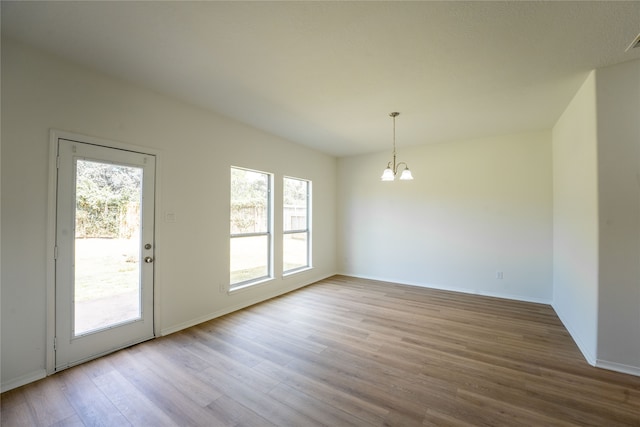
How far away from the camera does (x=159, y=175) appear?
3.10m

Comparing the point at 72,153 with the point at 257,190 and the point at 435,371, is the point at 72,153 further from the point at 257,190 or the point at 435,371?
the point at 435,371

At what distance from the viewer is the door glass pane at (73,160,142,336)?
2547mm

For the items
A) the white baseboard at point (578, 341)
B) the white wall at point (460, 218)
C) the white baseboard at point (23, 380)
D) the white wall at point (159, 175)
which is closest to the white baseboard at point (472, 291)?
the white wall at point (460, 218)

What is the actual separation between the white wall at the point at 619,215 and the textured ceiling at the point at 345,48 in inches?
13.1

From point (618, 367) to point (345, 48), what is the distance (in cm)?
374

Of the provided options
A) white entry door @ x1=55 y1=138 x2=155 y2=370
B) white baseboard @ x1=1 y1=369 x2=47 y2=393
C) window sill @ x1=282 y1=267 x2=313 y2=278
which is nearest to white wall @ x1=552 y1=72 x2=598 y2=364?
window sill @ x1=282 y1=267 x2=313 y2=278

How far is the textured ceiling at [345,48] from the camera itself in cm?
184

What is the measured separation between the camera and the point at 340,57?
236cm

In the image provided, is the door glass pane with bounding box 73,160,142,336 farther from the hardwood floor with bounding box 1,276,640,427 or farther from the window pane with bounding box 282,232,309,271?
the window pane with bounding box 282,232,309,271

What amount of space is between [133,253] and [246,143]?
216 centimetres

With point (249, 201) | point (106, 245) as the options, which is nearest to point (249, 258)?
point (249, 201)

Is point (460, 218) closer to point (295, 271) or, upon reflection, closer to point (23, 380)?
point (295, 271)

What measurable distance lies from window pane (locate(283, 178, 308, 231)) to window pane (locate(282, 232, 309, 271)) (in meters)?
0.18

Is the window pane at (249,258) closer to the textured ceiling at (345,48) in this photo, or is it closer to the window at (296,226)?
the window at (296,226)
